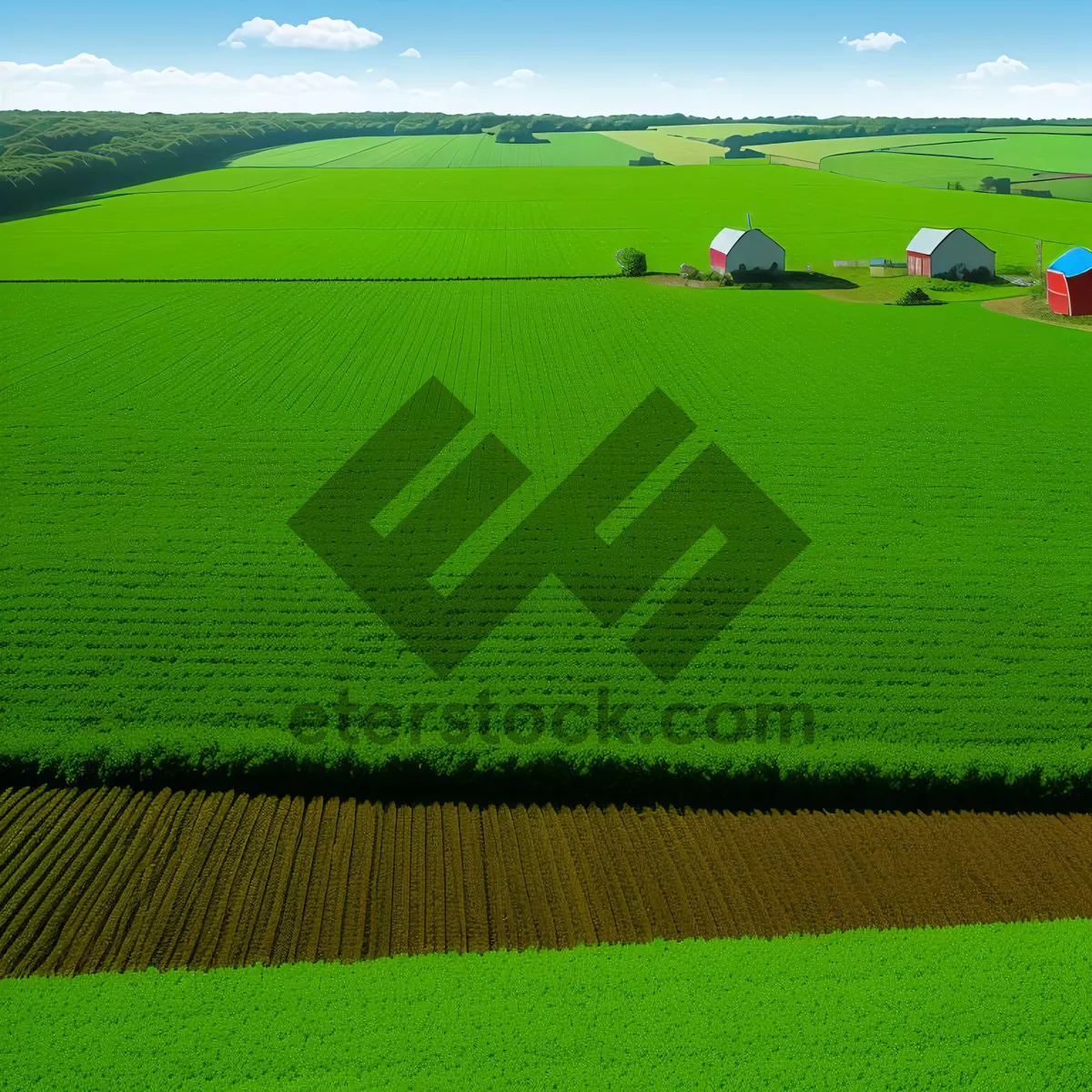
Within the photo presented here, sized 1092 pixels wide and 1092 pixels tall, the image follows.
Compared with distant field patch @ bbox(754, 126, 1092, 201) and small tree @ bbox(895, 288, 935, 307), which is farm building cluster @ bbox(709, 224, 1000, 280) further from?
distant field patch @ bbox(754, 126, 1092, 201)

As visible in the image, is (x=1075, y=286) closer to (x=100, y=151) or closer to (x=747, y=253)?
(x=747, y=253)

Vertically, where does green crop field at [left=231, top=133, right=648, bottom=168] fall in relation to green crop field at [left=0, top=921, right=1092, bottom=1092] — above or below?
above

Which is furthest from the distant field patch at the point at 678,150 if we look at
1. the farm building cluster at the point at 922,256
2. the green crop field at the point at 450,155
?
the farm building cluster at the point at 922,256

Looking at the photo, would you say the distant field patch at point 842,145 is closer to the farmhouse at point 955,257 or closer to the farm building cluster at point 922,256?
the farm building cluster at point 922,256

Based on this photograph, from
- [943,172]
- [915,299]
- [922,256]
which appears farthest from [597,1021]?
[943,172]

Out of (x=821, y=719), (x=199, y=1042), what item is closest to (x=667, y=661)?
(x=821, y=719)

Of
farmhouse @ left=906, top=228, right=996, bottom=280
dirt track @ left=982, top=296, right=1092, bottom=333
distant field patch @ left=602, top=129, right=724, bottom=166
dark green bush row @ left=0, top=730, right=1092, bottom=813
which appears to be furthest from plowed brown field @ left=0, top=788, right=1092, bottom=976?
distant field patch @ left=602, top=129, right=724, bottom=166

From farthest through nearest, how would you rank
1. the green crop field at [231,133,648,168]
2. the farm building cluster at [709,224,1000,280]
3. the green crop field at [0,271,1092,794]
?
the green crop field at [231,133,648,168]
the farm building cluster at [709,224,1000,280]
the green crop field at [0,271,1092,794]
